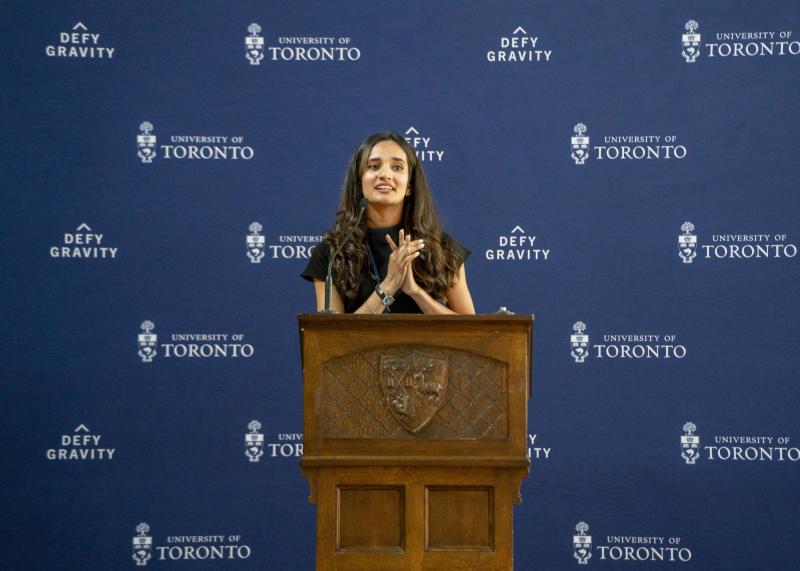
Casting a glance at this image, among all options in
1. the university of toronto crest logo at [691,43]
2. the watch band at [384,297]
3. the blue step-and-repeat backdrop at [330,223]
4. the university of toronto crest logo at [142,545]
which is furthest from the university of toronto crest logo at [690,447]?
the university of toronto crest logo at [142,545]

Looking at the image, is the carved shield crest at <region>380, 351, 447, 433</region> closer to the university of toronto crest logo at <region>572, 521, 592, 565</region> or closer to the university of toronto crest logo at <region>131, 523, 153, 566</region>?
the university of toronto crest logo at <region>572, 521, 592, 565</region>

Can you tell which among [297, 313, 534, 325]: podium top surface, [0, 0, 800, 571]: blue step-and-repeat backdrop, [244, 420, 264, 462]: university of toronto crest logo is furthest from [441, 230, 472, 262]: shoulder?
[244, 420, 264, 462]: university of toronto crest logo

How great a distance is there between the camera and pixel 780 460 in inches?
183

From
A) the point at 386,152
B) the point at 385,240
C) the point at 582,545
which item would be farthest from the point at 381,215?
the point at 582,545

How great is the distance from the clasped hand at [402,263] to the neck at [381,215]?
287 mm

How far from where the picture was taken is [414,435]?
2576 mm

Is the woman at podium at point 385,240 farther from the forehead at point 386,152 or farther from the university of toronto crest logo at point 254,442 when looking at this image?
the university of toronto crest logo at point 254,442

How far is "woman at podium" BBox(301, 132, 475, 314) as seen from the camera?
10.5 feet

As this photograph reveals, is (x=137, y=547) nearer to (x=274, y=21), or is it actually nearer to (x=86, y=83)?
(x=86, y=83)

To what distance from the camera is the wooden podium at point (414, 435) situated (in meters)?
2.57

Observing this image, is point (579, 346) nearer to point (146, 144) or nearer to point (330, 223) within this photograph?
point (330, 223)

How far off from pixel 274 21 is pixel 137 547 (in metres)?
2.53

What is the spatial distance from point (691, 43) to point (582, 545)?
2.41m

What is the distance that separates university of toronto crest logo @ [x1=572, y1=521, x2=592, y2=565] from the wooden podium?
220 cm
